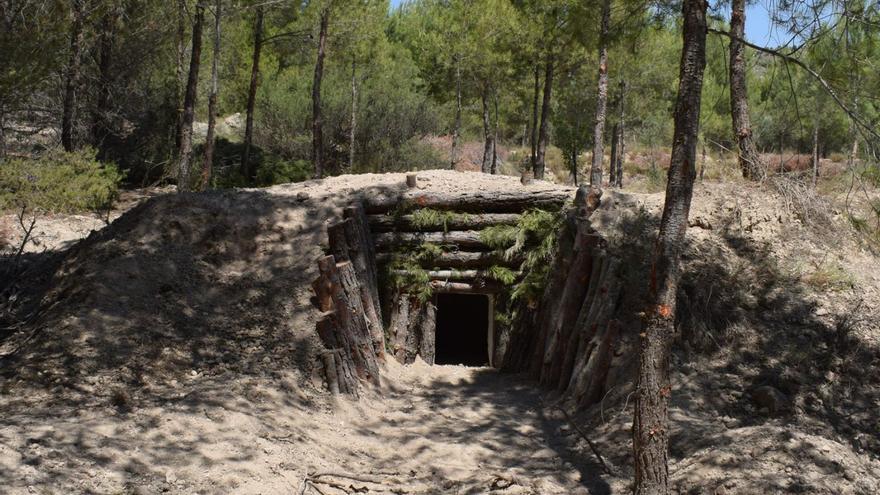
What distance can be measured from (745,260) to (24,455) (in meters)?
7.81

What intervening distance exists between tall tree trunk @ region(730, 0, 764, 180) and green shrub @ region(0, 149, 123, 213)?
32.9 ft

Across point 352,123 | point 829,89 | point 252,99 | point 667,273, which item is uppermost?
point 352,123

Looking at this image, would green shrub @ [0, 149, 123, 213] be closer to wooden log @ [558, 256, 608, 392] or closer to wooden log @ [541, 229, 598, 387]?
wooden log @ [541, 229, 598, 387]

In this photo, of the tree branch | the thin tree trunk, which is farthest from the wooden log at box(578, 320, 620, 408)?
the thin tree trunk

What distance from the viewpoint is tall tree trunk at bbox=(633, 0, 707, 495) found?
5777 mm

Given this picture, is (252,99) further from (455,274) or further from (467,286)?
(467,286)

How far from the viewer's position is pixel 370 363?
350 inches

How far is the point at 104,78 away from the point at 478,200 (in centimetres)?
1274

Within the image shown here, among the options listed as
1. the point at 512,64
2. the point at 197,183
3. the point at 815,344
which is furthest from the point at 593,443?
the point at 512,64

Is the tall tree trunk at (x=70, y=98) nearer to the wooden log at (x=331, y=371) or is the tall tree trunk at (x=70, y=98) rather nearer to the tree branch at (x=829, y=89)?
the wooden log at (x=331, y=371)

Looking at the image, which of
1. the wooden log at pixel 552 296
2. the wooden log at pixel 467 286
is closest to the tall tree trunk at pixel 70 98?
the wooden log at pixel 467 286

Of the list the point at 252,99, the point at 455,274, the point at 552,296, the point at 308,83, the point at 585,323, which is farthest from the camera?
the point at 308,83

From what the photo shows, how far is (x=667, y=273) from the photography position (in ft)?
19.2

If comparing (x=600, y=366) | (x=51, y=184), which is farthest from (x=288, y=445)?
(x=51, y=184)
